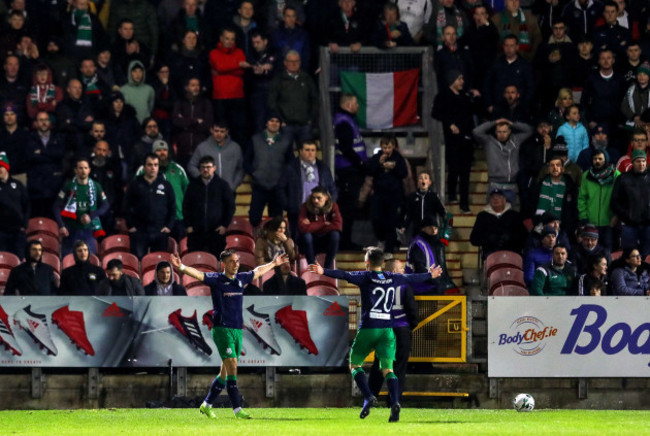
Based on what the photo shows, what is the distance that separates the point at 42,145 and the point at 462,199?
627cm

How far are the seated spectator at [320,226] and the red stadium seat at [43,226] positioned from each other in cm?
373

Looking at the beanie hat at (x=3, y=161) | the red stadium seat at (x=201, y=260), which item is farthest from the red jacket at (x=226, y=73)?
the beanie hat at (x=3, y=161)

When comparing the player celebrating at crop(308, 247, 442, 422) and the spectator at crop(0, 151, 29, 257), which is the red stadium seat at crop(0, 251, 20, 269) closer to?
the spectator at crop(0, 151, 29, 257)

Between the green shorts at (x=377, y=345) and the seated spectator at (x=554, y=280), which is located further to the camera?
the seated spectator at (x=554, y=280)

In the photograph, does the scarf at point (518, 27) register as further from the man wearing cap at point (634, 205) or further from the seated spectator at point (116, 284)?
the seated spectator at point (116, 284)

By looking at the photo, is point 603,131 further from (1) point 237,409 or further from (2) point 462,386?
(1) point 237,409

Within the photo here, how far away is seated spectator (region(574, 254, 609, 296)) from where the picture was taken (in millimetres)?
19875

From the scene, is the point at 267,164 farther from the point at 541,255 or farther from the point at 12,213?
the point at 541,255

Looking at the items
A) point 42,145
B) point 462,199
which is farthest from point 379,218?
point 42,145

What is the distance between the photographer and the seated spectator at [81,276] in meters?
20.1

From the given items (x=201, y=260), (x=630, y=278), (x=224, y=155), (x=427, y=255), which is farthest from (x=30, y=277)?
(x=630, y=278)

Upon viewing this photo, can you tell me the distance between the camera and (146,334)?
1983 cm

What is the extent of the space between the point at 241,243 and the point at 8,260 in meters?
3.23

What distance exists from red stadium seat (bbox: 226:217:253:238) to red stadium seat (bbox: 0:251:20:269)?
301cm
